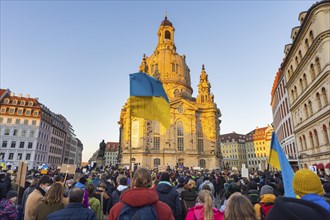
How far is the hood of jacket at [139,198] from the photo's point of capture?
9.04ft

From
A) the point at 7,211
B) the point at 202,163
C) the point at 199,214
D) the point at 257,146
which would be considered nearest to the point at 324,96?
the point at 199,214

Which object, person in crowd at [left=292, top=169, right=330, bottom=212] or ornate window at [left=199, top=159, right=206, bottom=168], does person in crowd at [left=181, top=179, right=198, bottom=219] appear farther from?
ornate window at [left=199, top=159, right=206, bottom=168]

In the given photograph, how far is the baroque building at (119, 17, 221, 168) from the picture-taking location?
4972 cm

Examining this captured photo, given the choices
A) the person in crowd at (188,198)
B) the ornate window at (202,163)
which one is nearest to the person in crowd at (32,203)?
the person in crowd at (188,198)

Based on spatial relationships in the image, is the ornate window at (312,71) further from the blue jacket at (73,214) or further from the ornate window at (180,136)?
the ornate window at (180,136)

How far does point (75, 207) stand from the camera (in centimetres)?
357

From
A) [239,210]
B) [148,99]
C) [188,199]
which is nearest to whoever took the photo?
[239,210]

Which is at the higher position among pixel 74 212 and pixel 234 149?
pixel 234 149

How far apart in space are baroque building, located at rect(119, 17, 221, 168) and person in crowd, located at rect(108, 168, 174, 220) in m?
40.6

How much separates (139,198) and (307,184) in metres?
2.39

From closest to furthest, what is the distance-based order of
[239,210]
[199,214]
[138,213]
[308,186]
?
[239,210]
[138,213]
[308,186]
[199,214]

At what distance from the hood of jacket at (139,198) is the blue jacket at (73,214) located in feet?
3.82

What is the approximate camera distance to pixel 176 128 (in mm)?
53719

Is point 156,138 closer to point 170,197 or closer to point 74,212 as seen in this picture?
point 170,197
